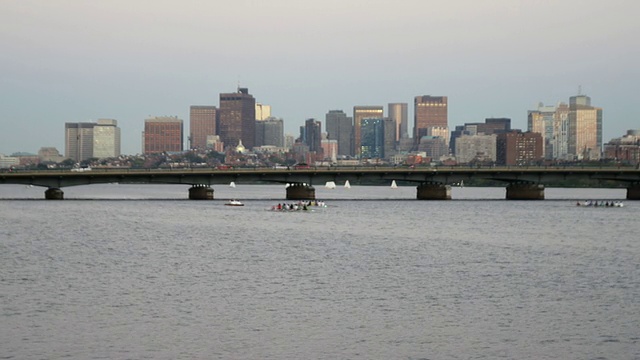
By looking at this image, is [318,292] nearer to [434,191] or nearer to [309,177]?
[309,177]

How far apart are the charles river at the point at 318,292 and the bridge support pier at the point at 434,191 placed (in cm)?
7784

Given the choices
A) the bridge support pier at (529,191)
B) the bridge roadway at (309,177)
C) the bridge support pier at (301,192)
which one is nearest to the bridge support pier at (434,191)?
the bridge roadway at (309,177)

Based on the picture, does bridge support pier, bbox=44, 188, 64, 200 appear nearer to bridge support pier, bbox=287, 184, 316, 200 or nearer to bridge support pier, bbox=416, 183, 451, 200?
bridge support pier, bbox=287, 184, 316, 200

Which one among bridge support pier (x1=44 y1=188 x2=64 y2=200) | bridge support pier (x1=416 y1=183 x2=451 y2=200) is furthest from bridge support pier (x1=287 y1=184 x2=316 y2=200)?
bridge support pier (x1=44 y1=188 x2=64 y2=200)

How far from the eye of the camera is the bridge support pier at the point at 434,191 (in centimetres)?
19550

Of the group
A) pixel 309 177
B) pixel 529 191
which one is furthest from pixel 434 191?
pixel 309 177

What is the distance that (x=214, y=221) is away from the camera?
128625 millimetres

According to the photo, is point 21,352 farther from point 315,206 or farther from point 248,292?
point 315,206

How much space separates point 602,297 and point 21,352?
3148cm

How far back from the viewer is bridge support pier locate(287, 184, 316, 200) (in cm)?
19225

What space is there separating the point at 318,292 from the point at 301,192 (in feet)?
436

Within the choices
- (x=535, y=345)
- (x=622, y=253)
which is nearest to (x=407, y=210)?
(x=622, y=253)

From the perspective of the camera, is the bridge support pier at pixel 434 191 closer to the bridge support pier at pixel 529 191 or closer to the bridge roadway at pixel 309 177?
the bridge roadway at pixel 309 177

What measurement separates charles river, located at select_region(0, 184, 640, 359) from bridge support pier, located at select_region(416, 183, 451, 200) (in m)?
77.8
